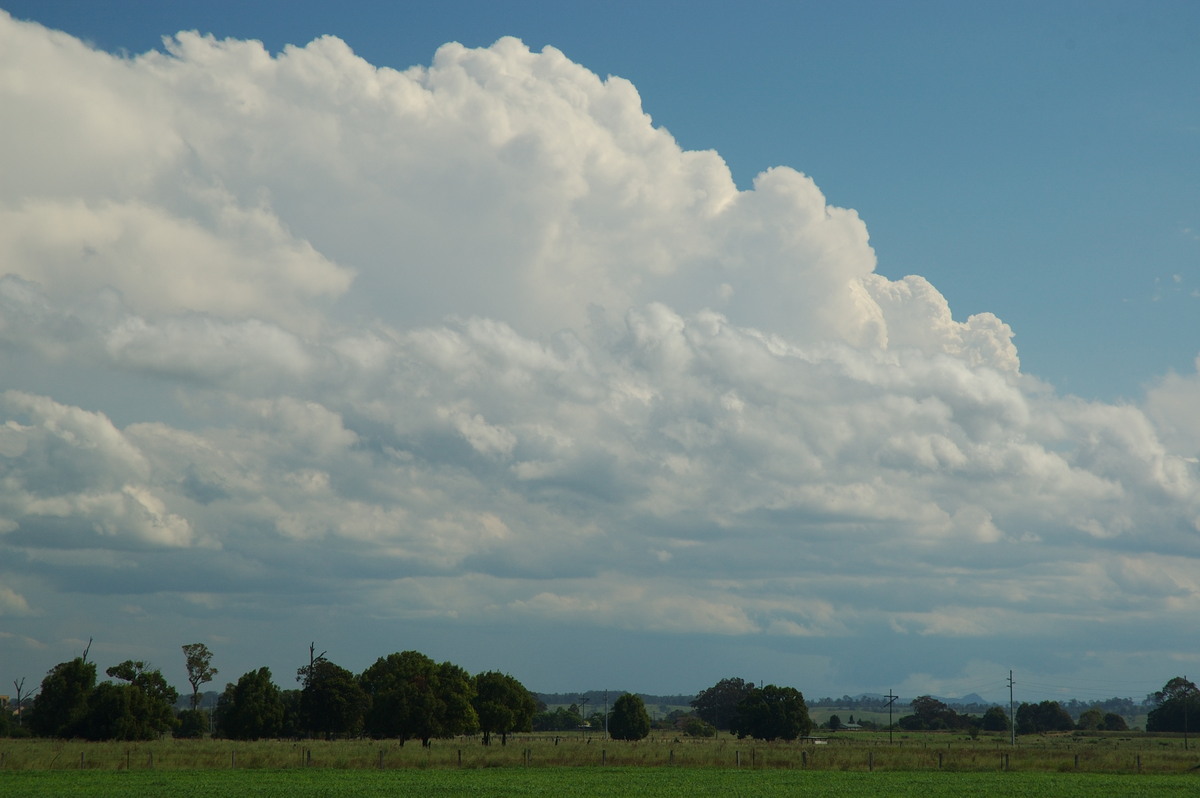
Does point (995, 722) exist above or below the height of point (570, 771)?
below

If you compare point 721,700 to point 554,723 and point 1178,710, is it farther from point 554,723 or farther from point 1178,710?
point 1178,710

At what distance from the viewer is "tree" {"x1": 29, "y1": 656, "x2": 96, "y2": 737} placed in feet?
288

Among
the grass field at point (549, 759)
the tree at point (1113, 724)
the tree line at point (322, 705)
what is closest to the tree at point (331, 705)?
the tree line at point (322, 705)

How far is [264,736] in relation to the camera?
313 ft

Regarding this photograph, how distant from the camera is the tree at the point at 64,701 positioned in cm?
8769

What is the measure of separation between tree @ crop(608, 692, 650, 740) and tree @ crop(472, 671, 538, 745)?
32.1 m

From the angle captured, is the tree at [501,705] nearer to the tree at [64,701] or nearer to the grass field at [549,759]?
the grass field at [549,759]

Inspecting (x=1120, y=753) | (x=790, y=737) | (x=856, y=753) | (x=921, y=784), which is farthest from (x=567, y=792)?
(x=790, y=737)

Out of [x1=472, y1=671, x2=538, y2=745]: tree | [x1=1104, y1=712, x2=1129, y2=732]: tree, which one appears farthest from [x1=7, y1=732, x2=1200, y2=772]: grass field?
[x1=1104, y1=712, x2=1129, y2=732]: tree

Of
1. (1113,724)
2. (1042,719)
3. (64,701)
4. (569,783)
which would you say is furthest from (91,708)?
(1113,724)

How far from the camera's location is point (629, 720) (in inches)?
4825

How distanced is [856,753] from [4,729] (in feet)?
292

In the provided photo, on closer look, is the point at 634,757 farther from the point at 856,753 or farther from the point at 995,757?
the point at 995,757

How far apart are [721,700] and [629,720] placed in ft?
232
